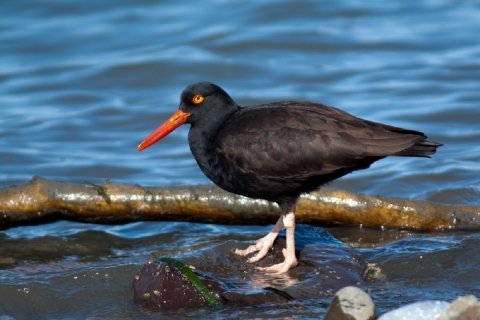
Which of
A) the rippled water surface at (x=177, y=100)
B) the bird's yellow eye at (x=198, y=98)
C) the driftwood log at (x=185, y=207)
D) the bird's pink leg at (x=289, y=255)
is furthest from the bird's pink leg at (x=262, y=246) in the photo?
the bird's yellow eye at (x=198, y=98)

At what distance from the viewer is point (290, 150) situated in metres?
5.71

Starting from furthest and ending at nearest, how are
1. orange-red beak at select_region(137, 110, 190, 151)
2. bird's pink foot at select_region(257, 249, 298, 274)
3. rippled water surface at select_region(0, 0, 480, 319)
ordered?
orange-red beak at select_region(137, 110, 190, 151)
rippled water surface at select_region(0, 0, 480, 319)
bird's pink foot at select_region(257, 249, 298, 274)

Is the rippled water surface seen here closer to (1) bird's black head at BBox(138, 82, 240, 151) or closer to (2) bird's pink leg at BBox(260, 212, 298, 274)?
(2) bird's pink leg at BBox(260, 212, 298, 274)

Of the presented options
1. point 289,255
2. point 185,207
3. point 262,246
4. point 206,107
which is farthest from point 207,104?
point 289,255

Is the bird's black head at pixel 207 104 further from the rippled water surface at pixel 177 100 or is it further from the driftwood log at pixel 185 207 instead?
the rippled water surface at pixel 177 100

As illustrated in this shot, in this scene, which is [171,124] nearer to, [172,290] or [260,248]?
[260,248]

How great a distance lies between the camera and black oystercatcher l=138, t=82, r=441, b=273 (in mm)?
5609

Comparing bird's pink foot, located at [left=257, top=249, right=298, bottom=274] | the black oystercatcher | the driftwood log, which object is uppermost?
the black oystercatcher

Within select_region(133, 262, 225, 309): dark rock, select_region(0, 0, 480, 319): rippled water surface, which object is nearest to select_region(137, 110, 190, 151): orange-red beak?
select_region(0, 0, 480, 319): rippled water surface

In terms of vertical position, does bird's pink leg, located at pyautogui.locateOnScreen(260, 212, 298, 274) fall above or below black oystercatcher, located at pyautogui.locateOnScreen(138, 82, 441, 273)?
below

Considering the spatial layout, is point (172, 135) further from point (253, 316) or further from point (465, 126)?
point (253, 316)

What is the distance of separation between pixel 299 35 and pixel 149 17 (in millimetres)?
3250

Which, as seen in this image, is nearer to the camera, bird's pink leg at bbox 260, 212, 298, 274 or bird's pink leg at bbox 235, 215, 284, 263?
bird's pink leg at bbox 260, 212, 298, 274

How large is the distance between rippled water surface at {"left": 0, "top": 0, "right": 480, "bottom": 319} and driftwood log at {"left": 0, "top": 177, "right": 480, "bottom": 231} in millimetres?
197
